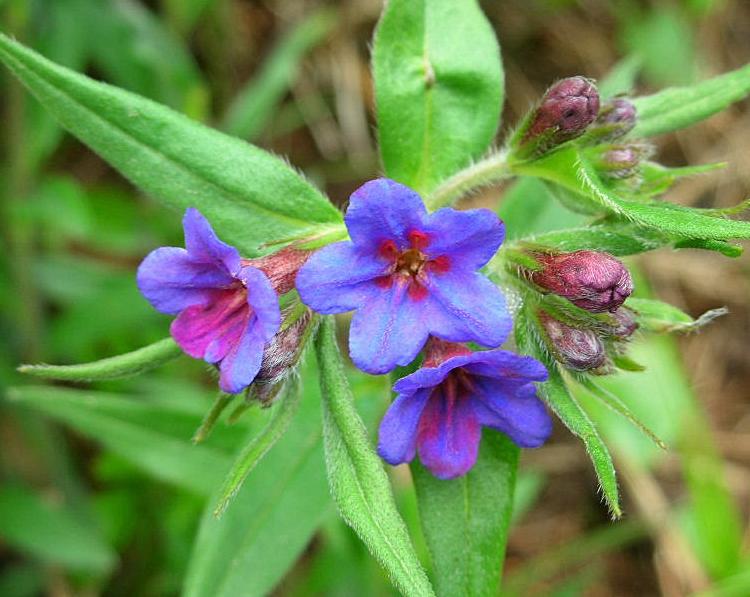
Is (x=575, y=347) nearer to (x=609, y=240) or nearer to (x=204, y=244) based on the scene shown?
(x=609, y=240)

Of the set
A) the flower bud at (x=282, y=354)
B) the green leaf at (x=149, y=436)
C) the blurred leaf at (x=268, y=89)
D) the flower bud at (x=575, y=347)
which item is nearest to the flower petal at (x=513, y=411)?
the flower bud at (x=575, y=347)

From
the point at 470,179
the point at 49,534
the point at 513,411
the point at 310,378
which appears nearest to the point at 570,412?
the point at 513,411

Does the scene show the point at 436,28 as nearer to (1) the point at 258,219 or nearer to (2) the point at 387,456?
(1) the point at 258,219

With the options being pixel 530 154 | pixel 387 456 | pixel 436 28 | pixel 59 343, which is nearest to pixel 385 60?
pixel 436 28

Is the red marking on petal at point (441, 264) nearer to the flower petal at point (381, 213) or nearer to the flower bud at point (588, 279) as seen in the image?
the flower petal at point (381, 213)

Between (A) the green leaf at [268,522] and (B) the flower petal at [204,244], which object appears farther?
(A) the green leaf at [268,522]

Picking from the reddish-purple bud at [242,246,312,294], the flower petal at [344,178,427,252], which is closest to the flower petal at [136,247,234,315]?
the reddish-purple bud at [242,246,312,294]

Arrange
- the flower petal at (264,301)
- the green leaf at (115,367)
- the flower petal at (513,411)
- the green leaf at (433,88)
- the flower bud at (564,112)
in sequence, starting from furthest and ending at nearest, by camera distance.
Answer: the green leaf at (433,88) < the flower bud at (564,112) < the green leaf at (115,367) < the flower petal at (513,411) < the flower petal at (264,301)
